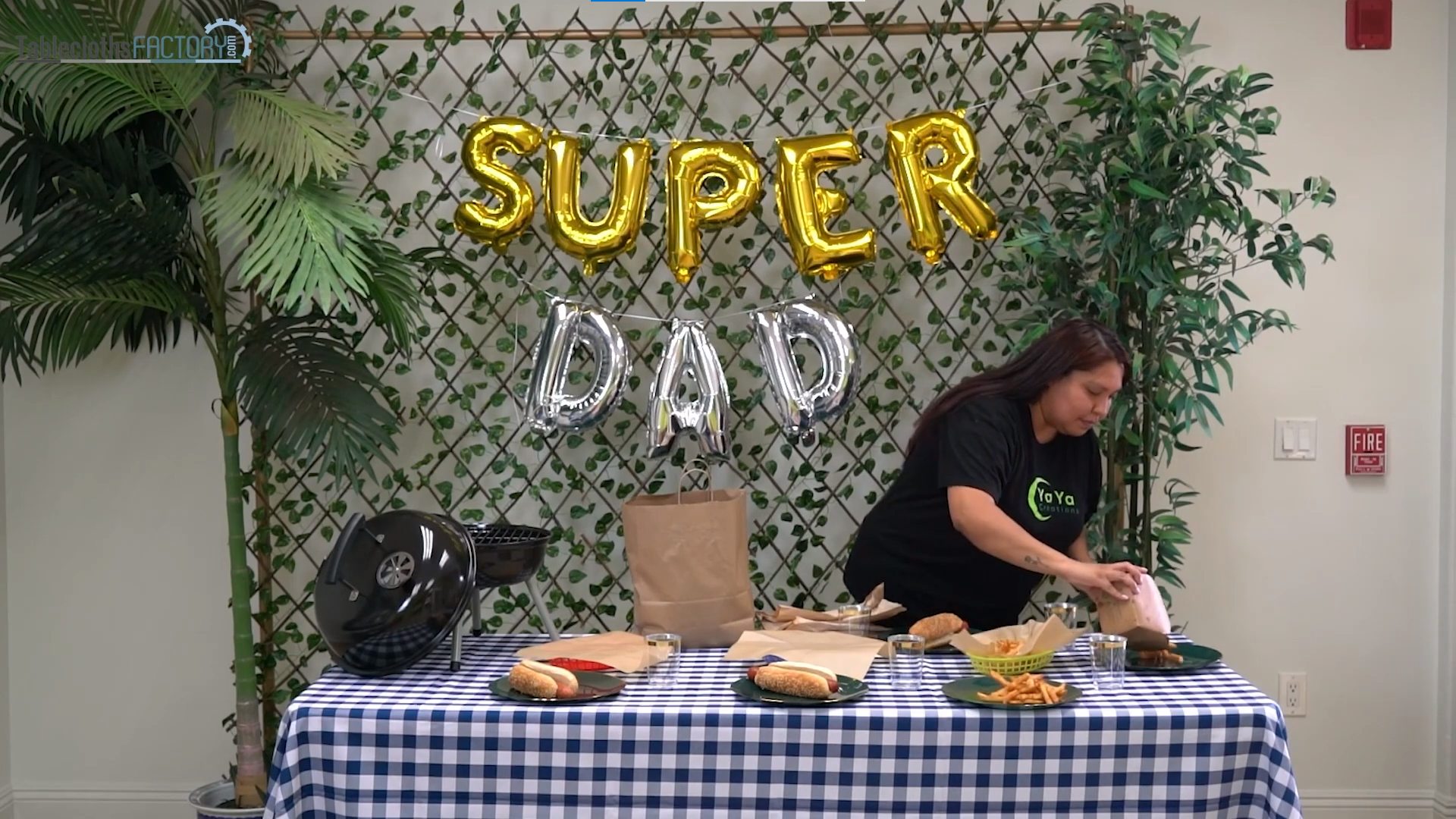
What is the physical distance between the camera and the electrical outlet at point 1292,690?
10.4 feet

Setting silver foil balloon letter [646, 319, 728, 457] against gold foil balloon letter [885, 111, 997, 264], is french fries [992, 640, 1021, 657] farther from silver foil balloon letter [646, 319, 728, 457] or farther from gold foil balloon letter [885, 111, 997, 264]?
gold foil balloon letter [885, 111, 997, 264]

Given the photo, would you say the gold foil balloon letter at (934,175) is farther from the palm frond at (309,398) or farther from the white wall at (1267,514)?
the palm frond at (309,398)

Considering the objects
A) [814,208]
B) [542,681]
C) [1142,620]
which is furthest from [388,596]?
[814,208]

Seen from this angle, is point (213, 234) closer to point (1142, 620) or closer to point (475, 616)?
point (475, 616)

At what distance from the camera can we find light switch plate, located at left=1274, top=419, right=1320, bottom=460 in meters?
3.13

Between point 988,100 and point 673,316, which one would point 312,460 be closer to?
point 673,316

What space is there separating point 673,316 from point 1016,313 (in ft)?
2.84

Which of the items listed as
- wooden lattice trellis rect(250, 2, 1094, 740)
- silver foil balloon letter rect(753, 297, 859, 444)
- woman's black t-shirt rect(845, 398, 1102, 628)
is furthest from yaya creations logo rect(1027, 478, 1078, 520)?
wooden lattice trellis rect(250, 2, 1094, 740)

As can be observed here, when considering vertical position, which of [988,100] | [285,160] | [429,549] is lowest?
[429,549]

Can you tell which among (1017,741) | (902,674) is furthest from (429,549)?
(1017,741)

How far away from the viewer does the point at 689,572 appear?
2.31 meters

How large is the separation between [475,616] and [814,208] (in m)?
1.19

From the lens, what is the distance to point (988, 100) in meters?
3.11

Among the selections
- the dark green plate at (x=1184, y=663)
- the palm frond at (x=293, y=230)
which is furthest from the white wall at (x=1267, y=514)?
the dark green plate at (x=1184, y=663)
